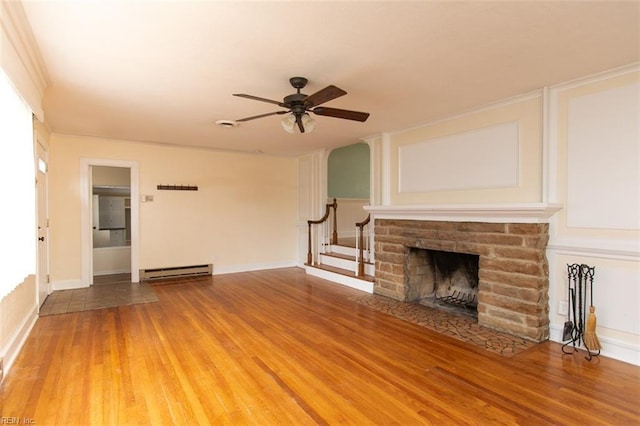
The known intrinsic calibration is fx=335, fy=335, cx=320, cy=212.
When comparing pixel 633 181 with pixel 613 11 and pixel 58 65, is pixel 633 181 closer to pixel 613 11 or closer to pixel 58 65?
pixel 613 11

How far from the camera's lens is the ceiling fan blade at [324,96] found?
8.38ft

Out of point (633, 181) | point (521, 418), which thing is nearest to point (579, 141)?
point (633, 181)

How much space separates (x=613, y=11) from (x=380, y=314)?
3463mm

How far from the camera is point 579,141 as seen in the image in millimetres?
3186

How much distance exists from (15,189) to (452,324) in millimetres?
4487

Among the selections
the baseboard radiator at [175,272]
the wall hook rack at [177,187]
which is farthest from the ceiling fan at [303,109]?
the baseboard radiator at [175,272]

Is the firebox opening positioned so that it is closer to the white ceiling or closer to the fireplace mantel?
the fireplace mantel

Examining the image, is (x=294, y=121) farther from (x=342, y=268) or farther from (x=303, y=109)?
(x=342, y=268)

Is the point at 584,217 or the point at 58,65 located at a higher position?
the point at 58,65

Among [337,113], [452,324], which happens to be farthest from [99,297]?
[452,324]

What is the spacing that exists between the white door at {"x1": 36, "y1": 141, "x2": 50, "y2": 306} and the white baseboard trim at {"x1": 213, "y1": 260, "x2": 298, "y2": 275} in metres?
2.64

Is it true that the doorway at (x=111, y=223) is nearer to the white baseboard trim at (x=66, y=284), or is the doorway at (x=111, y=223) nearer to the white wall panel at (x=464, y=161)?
the white baseboard trim at (x=66, y=284)

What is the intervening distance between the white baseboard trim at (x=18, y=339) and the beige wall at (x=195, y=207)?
73.6 inches

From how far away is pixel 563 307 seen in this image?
3.33m
